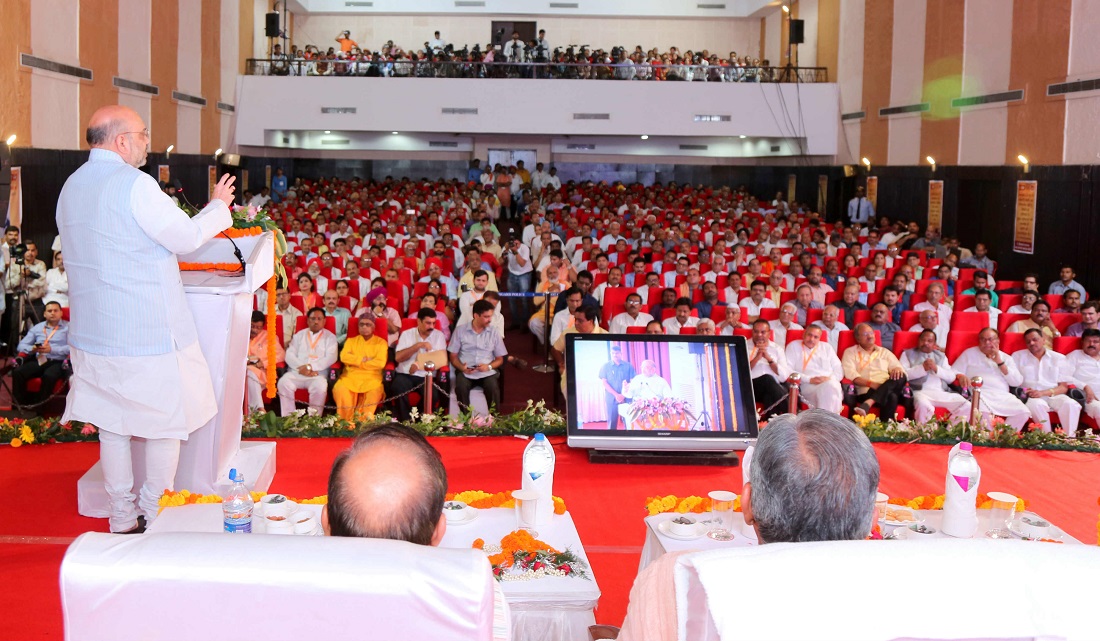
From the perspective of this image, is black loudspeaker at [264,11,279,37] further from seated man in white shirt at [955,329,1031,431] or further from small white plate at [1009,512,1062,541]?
small white plate at [1009,512,1062,541]

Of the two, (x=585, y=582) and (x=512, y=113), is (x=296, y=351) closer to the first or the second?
(x=585, y=582)

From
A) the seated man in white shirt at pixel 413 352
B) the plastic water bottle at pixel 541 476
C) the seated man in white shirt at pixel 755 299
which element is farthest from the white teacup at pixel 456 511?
the seated man in white shirt at pixel 755 299

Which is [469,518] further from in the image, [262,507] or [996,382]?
[996,382]

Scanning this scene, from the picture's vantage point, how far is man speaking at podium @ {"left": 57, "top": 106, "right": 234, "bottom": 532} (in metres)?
3.36

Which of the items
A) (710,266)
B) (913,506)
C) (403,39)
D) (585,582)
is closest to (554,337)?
(710,266)

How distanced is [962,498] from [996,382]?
479cm

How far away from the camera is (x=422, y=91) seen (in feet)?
60.5

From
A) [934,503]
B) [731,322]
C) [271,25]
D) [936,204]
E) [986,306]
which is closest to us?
[934,503]

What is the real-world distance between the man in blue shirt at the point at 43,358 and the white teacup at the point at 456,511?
501 centimetres

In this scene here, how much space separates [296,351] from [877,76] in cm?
1330

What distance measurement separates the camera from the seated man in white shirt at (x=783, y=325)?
7.64 metres

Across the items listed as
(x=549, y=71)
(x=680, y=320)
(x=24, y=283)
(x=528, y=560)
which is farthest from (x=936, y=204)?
(x=528, y=560)

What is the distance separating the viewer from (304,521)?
9.29 feet

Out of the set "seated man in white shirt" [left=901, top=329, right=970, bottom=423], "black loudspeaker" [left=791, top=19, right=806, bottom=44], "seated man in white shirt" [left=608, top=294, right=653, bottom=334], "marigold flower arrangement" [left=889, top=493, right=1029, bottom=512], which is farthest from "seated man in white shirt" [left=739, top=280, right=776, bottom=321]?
"black loudspeaker" [left=791, top=19, right=806, bottom=44]
